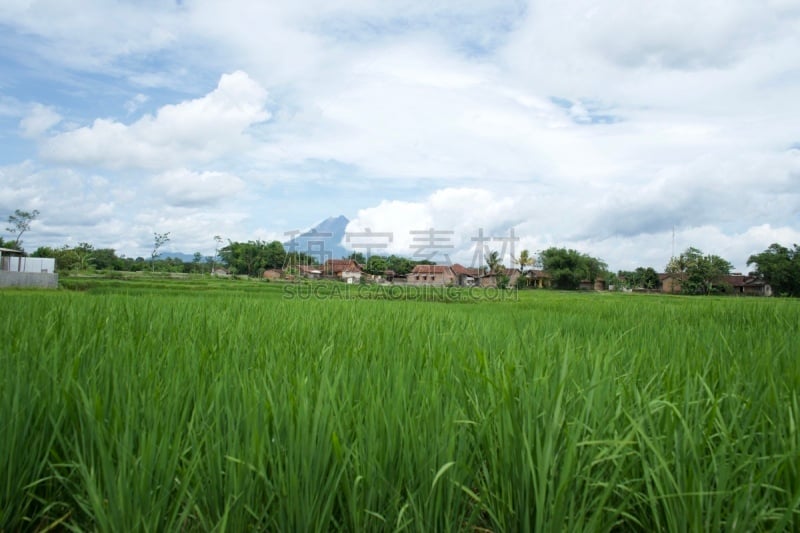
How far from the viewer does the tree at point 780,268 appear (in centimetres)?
5031

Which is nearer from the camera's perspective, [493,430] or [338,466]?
[338,466]

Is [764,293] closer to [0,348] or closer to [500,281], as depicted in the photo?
[500,281]

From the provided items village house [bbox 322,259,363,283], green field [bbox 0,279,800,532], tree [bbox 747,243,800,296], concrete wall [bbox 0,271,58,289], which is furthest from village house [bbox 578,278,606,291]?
green field [bbox 0,279,800,532]

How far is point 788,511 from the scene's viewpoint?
3.08 feet

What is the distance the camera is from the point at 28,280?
25141 mm

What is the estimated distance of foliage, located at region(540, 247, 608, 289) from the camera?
197ft

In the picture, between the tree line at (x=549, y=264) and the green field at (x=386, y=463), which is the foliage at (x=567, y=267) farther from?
the green field at (x=386, y=463)

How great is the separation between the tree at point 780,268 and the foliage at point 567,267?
60.7 feet

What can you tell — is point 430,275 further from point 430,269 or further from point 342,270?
point 342,270

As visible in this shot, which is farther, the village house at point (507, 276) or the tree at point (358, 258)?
the tree at point (358, 258)

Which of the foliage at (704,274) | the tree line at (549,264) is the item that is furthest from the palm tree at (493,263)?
the foliage at (704,274)

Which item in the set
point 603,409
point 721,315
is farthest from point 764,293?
point 603,409

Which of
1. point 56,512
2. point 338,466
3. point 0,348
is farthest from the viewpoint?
point 0,348

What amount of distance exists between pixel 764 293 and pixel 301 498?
251 feet
